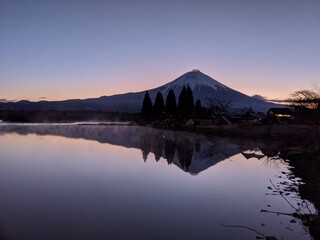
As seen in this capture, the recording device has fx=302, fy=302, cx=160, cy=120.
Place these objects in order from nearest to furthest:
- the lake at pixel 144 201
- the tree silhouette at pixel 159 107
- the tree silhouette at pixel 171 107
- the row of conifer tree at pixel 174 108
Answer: the lake at pixel 144 201
the row of conifer tree at pixel 174 108
the tree silhouette at pixel 171 107
the tree silhouette at pixel 159 107

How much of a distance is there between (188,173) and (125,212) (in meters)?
7.80

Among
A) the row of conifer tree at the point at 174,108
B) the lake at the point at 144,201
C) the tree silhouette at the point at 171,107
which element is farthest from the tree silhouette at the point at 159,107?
the lake at the point at 144,201

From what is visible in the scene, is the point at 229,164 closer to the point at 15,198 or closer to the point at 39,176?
the point at 39,176

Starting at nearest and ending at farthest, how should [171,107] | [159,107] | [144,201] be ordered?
[144,201]
[171,107]
[159,107]

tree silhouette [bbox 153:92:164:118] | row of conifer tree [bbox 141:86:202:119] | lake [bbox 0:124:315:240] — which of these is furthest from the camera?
tree silhouette [bbox 153:92:164:118]

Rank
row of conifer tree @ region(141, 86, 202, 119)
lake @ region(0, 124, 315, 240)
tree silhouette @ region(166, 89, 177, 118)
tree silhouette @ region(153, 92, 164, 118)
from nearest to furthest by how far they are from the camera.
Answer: lake @ region(0, 124, 315, 240) → row of conifer tree @ region(141, 86, 202, 119) → tree silhouette @ region(166, 89, 177, 118) → tree silhouette @ region(153, 92, 164, 118)

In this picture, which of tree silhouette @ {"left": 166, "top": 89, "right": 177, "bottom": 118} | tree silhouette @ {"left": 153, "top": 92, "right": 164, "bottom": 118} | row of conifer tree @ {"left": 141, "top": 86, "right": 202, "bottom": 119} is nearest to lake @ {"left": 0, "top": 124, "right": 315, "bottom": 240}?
row of conifer tree @ {"left": 141, "top": 86, "right": 202, "bottom": 119}

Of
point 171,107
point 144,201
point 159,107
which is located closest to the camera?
point 144,201

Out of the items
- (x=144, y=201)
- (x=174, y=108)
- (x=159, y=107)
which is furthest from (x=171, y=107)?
(x=144, y=201)

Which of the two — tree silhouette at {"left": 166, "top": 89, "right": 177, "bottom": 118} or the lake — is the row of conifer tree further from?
the lake

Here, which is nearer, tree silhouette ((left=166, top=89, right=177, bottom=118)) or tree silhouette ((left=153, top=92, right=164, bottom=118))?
tree silhouette ((left=166, top=89, right=177, bottom=118))

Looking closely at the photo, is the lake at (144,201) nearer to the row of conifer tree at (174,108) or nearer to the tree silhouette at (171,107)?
the row of conifer tree at (174,108)

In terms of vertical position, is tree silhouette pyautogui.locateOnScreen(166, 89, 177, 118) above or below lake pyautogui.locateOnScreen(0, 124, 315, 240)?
above

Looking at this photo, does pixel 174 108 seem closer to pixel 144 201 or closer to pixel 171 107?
pixel 171 107
